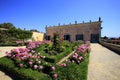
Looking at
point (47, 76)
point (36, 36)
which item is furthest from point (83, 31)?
point (47, 76)

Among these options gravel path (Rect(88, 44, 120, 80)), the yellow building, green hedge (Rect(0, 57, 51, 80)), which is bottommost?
gravel path (Rect(88, 44, 120, 80))

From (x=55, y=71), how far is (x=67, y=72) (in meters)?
0.54

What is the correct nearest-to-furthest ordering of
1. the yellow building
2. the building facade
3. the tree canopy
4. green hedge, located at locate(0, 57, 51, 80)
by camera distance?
green hedge, located at locate(0, 57, 51, 80) < the tree canopy < the building facade < the yellow building

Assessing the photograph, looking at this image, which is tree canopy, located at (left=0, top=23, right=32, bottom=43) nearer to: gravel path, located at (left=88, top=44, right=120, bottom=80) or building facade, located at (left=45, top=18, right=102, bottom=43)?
building facade, located at (left=45, top=18, right=102, bottom=43)

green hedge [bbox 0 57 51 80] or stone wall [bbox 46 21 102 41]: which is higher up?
stone wall [bbox 46 21 102 41]

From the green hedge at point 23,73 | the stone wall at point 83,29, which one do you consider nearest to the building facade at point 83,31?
the stone wall at point 83,29

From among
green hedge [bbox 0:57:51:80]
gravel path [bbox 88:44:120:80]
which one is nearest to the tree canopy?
green hedge [bbox 0:57:51:80]

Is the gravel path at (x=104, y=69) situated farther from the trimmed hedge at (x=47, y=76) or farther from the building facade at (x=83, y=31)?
the building facade at (x=83, y=31)

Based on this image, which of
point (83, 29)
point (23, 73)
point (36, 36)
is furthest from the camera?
point (36, 36)

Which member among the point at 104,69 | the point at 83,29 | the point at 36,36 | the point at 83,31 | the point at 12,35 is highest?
the point at 83,29

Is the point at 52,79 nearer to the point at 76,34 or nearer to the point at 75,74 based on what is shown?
the point at 75,74

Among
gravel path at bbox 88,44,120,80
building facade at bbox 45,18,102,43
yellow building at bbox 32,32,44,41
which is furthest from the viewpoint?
yellow building at bbox 32,32,44,41

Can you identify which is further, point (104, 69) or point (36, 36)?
point (36, 36)

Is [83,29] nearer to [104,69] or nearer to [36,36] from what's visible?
[36,36]
